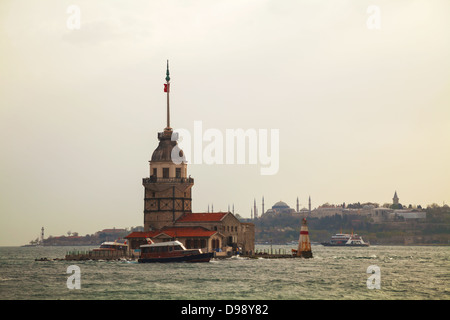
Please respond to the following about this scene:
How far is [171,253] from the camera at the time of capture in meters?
101

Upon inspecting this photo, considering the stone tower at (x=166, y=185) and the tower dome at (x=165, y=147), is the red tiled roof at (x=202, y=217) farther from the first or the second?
the tower dome at (x=165, y=147)

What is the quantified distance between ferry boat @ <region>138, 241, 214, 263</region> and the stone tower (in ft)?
49.4

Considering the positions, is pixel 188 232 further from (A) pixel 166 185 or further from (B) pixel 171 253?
(B) pixel 171 253

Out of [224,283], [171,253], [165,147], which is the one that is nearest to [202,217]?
[165,147]

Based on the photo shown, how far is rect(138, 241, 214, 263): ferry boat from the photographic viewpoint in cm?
10031

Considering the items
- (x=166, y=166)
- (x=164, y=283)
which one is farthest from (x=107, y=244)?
(x=164, y=283)

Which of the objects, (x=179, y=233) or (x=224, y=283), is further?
(x=179, y=233)

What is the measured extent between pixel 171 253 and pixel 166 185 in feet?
60.9

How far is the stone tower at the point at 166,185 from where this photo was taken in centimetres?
11756

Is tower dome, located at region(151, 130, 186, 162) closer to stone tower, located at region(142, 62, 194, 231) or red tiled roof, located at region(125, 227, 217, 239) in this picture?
stone tower, located at region(142, 62, 194, 231)

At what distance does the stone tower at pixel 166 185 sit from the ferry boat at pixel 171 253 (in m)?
15.1

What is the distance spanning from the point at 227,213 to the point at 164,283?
47.4 metres
